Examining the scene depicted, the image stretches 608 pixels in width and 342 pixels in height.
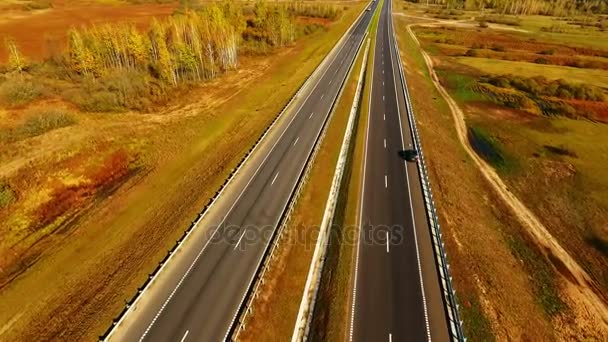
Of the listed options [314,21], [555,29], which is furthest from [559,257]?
[555,29]

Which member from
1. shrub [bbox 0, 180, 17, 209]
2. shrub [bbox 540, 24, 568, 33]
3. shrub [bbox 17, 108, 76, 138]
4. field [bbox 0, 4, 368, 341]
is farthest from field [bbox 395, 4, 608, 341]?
shrub [bbox 17, 108, 76, 138]

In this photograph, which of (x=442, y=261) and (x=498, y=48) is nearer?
(x=442, y=261)

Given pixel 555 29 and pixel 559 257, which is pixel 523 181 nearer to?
pixel 559 257

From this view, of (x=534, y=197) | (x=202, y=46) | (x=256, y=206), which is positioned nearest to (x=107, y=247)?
(x=256, y=206)

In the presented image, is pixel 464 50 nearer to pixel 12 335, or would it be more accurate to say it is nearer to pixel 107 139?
pixel 107 139

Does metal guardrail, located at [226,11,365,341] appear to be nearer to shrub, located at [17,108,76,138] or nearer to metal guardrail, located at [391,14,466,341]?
metal guardrail, located at [391,14,466,341]

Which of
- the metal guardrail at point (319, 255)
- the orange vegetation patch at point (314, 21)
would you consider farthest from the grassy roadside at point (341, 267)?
the orange vegetation patch at point (314, 21)
